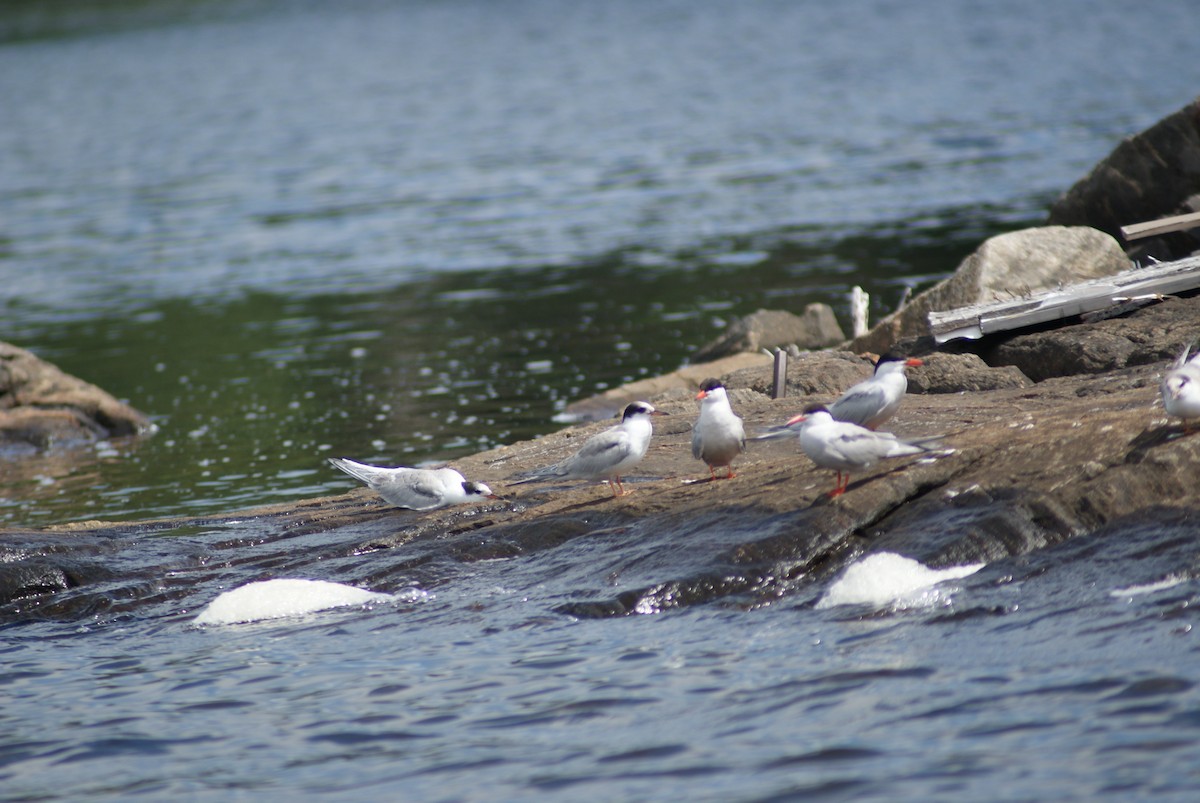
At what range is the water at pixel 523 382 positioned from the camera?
22.9 ft

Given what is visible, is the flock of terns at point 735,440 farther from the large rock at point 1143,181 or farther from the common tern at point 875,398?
the large rock at point 1143,181

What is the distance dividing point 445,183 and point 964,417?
28.9 metres

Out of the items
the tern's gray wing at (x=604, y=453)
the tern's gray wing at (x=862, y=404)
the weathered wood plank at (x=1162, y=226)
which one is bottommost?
the tern's gray wing at (x=604, y=453)

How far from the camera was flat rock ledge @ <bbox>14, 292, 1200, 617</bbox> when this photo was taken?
848 centimetres

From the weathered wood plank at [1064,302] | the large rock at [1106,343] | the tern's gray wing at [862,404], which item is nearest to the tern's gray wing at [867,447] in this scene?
the tern's gray wing at [862,404]

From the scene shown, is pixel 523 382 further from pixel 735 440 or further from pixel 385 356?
pixel 735 440

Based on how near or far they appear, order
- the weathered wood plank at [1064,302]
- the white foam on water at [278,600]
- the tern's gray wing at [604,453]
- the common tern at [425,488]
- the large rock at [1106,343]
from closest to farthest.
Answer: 1. the white foam on water at [278,600]
2. the tern's gray wing at [604,453]
3. the common tern at [425,488]
4. the large rock at [1106,343]
5. the weathered wood plank at [1064,302]

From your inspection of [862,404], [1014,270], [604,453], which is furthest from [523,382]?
[862,404]

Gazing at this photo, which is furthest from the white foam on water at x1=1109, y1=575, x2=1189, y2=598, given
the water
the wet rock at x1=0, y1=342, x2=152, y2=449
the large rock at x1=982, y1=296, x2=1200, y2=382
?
the wet rock at x1=0, y1=342, x2=152, y2=449

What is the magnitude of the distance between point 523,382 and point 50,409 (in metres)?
6.69

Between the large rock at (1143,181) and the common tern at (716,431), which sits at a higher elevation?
the large rock at (1143,181)

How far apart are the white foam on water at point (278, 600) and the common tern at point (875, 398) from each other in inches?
137

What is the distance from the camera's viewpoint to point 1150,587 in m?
7.75

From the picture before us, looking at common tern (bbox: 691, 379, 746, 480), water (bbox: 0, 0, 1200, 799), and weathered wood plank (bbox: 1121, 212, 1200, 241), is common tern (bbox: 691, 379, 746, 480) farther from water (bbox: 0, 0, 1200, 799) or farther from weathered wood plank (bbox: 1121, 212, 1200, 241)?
weathered wood plank (bbox: 1121, 212, 1200, 241)
